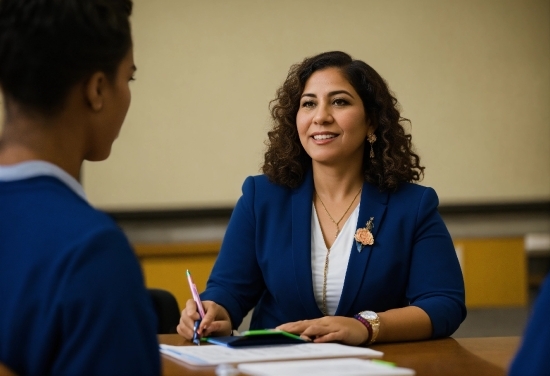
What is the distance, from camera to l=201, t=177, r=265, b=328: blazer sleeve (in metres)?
2.21

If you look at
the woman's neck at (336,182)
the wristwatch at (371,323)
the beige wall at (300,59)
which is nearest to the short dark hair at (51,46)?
the wristwatch at (371,323)

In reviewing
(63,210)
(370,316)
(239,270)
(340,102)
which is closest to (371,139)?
(340,102)

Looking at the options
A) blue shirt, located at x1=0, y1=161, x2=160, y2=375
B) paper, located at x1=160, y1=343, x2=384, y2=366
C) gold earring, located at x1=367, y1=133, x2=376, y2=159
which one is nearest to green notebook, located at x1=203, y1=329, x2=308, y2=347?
paper, located at x1=160, y1=343, x2=384, y2=366

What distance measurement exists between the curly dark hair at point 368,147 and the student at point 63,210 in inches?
52.6

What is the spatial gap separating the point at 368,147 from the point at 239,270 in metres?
0.64

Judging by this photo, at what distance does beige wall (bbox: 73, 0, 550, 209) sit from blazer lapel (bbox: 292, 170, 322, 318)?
2.20 m

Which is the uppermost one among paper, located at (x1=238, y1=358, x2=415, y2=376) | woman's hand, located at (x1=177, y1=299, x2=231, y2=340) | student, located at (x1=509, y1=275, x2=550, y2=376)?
student, located at (x1=509, y1=275, x2=550, y2=376)

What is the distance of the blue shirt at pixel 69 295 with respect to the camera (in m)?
0.90

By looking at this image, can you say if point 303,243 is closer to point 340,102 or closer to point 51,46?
point 340,102

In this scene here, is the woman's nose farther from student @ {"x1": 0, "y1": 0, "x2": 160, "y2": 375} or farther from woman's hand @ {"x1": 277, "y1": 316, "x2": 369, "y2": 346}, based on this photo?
student @ {"x1": 0, "y1": 0, "x2": 160, "y2": 375}

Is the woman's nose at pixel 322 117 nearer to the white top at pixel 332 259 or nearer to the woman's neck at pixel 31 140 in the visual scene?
the white top at pixel 332 259

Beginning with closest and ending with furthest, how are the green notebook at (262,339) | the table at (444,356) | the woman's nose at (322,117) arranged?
the table at (444,356), the green notebook at (262,339), the woman's nose at (322,117)

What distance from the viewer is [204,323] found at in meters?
1.86

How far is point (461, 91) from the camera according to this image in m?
4.66
